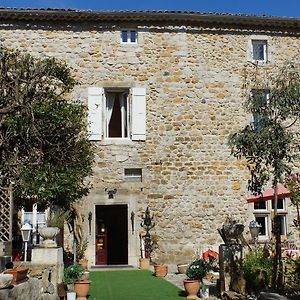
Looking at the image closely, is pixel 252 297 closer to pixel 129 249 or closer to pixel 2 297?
pixel 2 297

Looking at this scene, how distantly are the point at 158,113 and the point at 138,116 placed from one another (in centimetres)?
66

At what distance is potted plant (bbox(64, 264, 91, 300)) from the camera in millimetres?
9875

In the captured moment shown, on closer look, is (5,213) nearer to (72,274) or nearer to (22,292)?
(72,274)

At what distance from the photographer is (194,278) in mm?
10430

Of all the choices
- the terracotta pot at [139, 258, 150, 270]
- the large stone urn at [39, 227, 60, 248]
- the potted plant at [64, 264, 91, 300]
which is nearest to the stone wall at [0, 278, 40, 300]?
the large stone urn at [39, 227, 60, 248]

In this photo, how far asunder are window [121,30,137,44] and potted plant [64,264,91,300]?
26.7 feet

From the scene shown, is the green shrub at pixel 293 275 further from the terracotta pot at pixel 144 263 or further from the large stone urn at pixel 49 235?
the terracotta pot at pixel 144 263

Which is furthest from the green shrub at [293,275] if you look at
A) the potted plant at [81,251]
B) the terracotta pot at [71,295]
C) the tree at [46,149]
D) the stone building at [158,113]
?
the potted plant at [81,251]

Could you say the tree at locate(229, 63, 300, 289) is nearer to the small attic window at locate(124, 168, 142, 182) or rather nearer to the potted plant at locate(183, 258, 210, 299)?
the potted plant at locate(183, 258, 210, 299)

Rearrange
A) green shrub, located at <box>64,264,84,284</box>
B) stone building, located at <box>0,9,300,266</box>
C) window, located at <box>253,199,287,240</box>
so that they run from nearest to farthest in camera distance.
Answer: green shrub, located at <box>64,264,84,284</box>
stone building, located at <box>0,9,300,266</box>
window, located at <box>253,199,287,240</box>

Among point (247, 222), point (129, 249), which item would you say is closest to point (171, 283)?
point (129, 249)

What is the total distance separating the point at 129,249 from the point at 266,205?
4606 millimetres

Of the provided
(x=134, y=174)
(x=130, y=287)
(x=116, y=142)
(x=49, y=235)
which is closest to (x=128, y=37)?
(x=116, y=142)

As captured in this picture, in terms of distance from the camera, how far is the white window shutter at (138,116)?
15.7m
